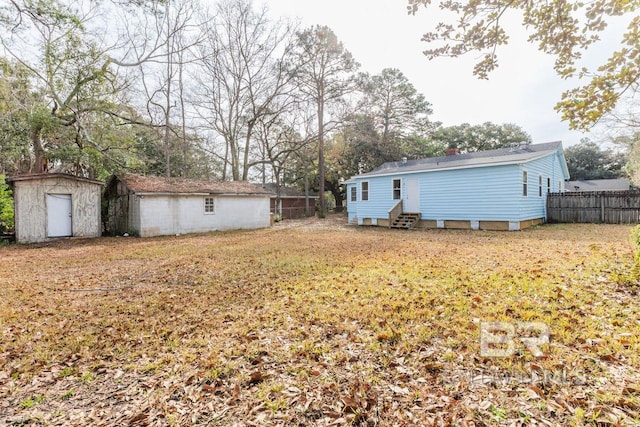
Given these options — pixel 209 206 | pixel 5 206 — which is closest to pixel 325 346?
pixel 209 206

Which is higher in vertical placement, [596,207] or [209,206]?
[209,206]

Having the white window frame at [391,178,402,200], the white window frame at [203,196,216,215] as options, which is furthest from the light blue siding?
the white window frame at [203,196,216,215]

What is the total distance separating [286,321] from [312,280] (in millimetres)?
1842

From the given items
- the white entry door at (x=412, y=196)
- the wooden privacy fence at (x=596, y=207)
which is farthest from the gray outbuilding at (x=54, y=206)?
the wooden privacy fence at (x=596, y=207)

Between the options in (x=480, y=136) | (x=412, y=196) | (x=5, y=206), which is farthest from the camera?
(x=480, y=136)

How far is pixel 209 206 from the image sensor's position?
16797 mm

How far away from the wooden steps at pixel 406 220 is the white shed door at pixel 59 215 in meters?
15.6

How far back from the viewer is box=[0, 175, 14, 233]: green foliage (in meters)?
12.0

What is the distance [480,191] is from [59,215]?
62.5ft

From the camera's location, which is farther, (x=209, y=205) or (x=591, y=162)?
(x=591, y=162)

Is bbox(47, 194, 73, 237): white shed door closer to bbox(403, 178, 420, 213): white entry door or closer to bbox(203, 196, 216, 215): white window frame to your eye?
bbox(203, 196, 216, 215): white window frame

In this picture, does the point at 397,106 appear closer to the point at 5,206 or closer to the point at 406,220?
the point at 406,220

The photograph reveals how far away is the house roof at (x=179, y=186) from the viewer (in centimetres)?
1465

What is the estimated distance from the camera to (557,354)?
8.79 feet
